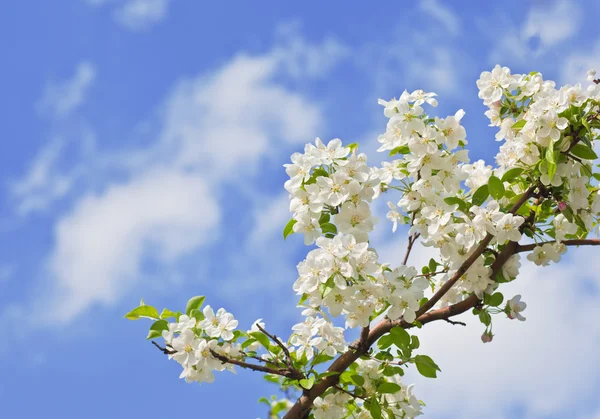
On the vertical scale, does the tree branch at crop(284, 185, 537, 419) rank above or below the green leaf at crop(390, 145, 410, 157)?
below

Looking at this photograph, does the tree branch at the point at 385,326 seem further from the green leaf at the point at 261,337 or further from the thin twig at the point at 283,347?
the green leaf at the point at 261,337

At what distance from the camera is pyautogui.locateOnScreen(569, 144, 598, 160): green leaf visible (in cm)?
293

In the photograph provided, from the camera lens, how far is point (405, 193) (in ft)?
10.5

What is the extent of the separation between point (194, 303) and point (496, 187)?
4.50 ft

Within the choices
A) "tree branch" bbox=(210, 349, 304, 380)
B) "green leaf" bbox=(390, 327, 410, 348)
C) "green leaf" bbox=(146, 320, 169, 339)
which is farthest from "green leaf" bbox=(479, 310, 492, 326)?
"green leaf" bbox=(146, 320, 169, 339)

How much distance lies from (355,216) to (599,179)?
3.84ft

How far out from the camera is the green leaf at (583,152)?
2.93 meters

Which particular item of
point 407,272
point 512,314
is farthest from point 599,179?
point 407,272

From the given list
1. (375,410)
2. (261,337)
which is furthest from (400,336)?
(261,337)

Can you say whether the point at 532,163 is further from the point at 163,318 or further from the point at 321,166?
the point at 163,318

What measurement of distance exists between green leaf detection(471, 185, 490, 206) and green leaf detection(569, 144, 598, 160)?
0.39 m

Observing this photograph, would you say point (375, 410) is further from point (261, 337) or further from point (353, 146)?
point (353, 146)

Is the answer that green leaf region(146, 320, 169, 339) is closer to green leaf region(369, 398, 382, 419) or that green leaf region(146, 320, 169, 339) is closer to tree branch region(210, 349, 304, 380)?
tree branch region(210, 349, 304, 380)

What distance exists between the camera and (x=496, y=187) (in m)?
2.94
